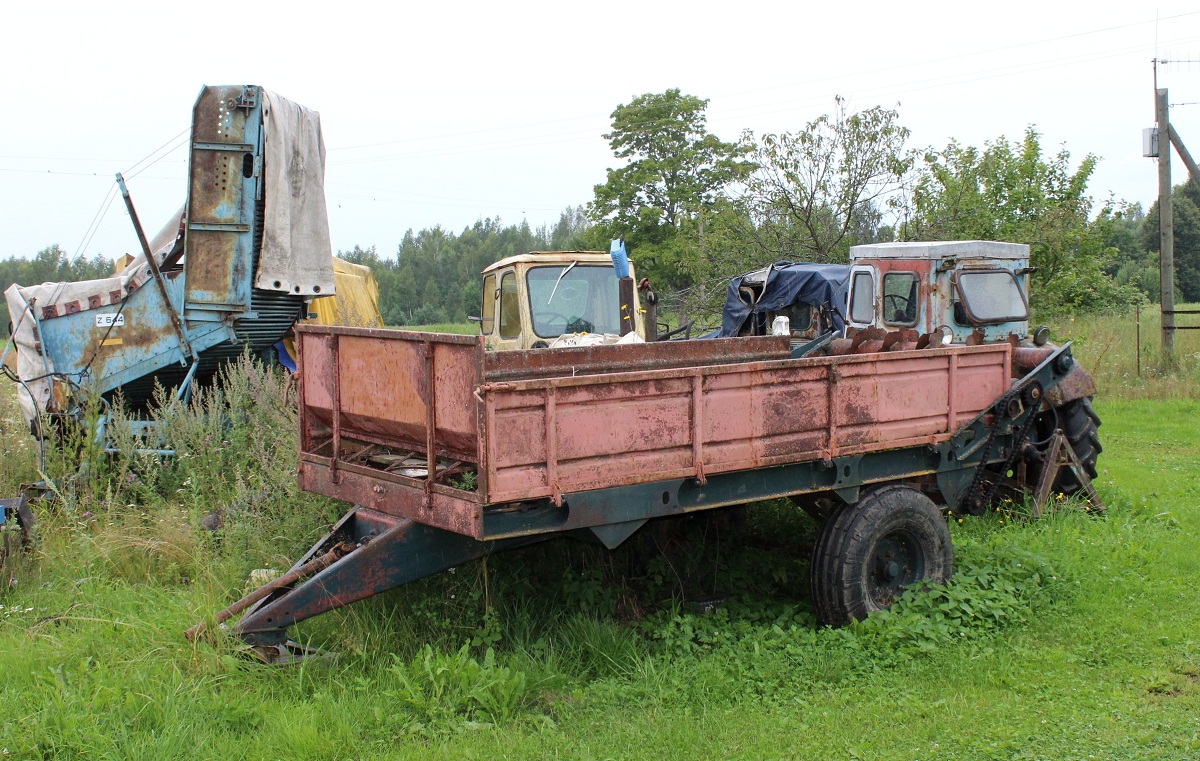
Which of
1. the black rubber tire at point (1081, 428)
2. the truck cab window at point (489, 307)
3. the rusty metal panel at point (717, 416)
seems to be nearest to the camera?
the rusty metal panel at point (717, 416)

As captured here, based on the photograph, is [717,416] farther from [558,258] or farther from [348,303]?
[348,303]

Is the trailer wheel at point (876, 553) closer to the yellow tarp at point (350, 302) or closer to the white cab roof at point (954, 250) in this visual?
the white cab roof at point (954, 250)

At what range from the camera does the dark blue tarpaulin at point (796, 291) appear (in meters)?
12.3

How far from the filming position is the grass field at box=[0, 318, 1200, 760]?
417cm

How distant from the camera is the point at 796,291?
42.1 ft

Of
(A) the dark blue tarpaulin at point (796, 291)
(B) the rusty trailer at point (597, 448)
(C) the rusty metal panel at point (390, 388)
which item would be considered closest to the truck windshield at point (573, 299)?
(B) the rusty trailer at point (597, 448)

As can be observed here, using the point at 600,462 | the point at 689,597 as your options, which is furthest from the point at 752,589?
the point at 600,462

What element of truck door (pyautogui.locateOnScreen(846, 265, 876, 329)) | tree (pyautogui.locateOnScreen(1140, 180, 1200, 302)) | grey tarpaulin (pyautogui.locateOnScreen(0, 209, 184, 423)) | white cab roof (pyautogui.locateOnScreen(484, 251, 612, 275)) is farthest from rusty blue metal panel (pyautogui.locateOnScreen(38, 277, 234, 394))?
tree (pyautogui.locateOnScreen(1140, 180, 1200, 302))

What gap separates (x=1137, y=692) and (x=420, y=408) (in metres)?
3.74

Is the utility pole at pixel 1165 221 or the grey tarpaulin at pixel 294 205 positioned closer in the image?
the grey tarpaulin at pixel 294 205

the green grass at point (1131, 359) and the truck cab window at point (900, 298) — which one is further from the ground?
the truck cab window at point (900, 298)

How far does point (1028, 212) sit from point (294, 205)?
14670 mm

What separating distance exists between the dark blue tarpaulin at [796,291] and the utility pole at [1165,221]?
738 cm

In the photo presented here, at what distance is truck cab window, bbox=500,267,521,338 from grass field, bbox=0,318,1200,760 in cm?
207
